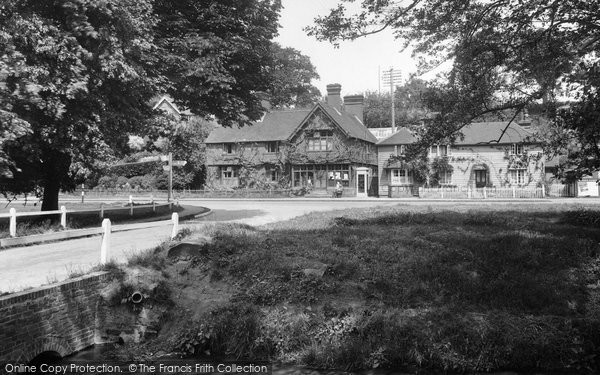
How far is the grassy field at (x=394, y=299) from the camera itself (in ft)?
27.0

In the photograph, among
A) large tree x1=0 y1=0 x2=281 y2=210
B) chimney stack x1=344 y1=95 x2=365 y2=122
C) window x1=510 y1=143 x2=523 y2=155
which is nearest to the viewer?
large tree x1=0 y1=0 x2=281 y2=210

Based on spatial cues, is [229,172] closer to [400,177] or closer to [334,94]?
[334,94]

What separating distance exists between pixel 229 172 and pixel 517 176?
29.7m

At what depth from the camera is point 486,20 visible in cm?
1264

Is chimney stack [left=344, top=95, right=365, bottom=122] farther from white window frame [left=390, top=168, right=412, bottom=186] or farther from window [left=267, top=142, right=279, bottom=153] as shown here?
white window frame [left=390, top=168, right=412, bottom=186]

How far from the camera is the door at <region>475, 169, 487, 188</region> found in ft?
152

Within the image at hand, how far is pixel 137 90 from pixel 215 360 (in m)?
12.0

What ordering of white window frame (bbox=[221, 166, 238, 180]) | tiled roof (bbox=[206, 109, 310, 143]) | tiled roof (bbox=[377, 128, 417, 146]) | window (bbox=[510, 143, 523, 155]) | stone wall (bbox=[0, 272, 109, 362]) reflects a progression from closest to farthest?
stone wall (bbox=[0, 272, 109, 362]) → window (bbox=[510, 143, 523, 155]) → tiled roof (bbox=[377, 128, 417, 146]) → tiled roof (bbox=[206, 109, 310, 143]) → white window frame (bbox=[221, 166, 238, 180])

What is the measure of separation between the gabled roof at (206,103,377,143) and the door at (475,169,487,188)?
12278 millimetres

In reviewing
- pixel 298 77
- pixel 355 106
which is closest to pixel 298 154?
pixel 355 106

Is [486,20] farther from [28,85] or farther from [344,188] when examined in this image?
[344,188]

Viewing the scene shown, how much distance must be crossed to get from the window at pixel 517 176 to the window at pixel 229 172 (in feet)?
93.0

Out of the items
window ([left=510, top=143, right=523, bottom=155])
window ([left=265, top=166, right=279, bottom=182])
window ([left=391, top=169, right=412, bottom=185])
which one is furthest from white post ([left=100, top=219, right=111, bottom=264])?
window ([left=265, top=166, right=279, bottom=182])

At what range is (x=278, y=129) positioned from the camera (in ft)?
177
